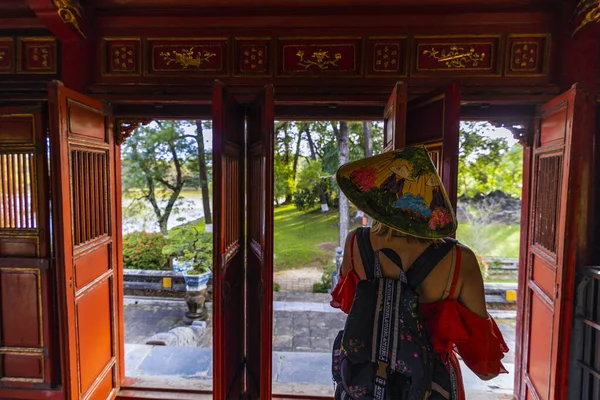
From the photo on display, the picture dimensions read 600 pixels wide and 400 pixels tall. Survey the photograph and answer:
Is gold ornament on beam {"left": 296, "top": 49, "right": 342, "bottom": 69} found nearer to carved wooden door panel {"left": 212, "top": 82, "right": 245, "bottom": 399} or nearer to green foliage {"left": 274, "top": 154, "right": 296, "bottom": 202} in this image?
carved wooden door panel {"left": 212, "top": 82, "right": 245, "bottom": 399}

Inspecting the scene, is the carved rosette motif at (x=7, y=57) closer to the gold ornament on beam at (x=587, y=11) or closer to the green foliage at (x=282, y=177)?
the gold ornament on beam at (x=587, y=11)

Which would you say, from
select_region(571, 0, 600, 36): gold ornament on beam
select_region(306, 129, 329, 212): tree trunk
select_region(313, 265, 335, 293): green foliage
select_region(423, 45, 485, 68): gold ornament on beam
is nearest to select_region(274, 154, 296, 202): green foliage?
select_region(306, 129, 329, 212): tree trunk

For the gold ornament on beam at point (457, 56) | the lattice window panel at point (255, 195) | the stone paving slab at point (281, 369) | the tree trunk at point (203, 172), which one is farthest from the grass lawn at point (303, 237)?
the gold ornament on beam at point (457, 56)

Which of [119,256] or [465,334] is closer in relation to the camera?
[465,334]

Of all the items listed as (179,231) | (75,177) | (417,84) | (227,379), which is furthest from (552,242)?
(179,231)

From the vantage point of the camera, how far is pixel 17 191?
7.57 feet

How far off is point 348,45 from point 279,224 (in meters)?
8.09

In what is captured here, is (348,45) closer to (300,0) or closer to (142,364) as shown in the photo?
(300,0)

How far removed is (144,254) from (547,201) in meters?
6.67

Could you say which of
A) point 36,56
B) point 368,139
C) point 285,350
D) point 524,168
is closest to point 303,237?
point 368,139

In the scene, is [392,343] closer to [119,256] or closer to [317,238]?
[119,256]

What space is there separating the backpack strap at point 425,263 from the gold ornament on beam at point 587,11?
1.94m

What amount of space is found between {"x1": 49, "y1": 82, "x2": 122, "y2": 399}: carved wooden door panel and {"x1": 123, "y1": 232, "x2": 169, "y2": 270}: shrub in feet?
14.2

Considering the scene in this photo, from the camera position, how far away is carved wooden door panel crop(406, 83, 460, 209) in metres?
1.76
